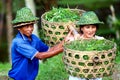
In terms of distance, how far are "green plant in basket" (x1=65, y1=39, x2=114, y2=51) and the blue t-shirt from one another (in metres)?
0.53

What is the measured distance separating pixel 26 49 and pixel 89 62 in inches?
33.4

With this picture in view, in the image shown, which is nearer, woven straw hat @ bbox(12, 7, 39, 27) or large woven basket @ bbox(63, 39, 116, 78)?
large woven basket @ bbox(63, 39, 116, 78)

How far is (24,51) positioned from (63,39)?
501mm

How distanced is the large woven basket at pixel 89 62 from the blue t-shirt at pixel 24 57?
0.54 meters

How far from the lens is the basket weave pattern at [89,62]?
180 inches

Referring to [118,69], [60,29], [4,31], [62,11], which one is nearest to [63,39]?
[60,29]

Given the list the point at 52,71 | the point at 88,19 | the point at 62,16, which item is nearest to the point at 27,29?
the point at 62,16

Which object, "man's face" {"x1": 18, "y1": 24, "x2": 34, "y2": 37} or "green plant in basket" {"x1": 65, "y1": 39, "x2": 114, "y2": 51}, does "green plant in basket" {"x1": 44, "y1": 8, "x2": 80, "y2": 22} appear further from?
"green plant in basket" {"x1": 65, "y1": 39, "x2": 114, "y2": 51}

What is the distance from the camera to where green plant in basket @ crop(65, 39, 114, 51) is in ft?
15.2

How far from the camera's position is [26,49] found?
5027 millimetres

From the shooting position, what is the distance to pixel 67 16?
538 cm

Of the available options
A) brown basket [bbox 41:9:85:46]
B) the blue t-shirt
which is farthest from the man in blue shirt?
brown basket [bbox 41:9:85:46]

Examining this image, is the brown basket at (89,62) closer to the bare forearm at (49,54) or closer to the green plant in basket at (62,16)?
the bare forearm at (49,54)

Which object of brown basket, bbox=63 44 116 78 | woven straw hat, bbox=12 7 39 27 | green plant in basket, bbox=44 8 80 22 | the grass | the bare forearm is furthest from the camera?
the grass
